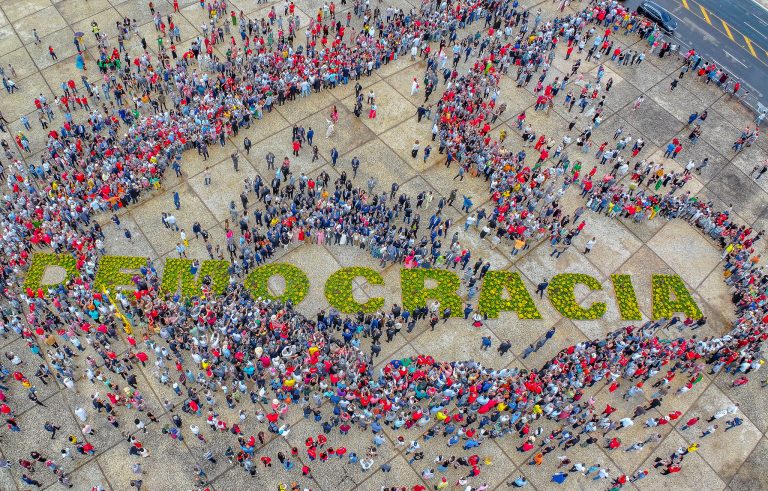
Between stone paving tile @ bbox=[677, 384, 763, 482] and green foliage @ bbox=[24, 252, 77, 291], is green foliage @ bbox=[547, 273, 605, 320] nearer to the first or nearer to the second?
stone paving tile @ bbox=[677, 384, 763, 482]

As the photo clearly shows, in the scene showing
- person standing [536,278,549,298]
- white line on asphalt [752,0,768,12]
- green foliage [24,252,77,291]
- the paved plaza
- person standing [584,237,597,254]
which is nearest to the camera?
the paved plaza

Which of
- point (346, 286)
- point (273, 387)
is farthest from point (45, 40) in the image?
point (273, 387)

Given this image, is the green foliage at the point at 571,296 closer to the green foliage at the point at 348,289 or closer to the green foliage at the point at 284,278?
the green foliage at the point at 348,289

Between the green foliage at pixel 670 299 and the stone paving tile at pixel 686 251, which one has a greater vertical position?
the stone paving tile at pixel 686 251

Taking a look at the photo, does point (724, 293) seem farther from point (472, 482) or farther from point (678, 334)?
point (472, 482)

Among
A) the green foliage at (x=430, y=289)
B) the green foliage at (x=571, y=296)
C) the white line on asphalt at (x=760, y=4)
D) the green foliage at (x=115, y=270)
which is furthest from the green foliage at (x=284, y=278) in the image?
the white line on asphalt at (x=760, y=4)

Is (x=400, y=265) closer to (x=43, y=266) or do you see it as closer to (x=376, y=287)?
(x=376, y=287)

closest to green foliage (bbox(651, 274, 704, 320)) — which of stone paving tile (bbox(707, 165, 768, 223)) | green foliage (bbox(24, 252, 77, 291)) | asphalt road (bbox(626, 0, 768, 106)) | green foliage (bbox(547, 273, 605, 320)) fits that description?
green foliage (bbox(547, 273, 605, 320))
